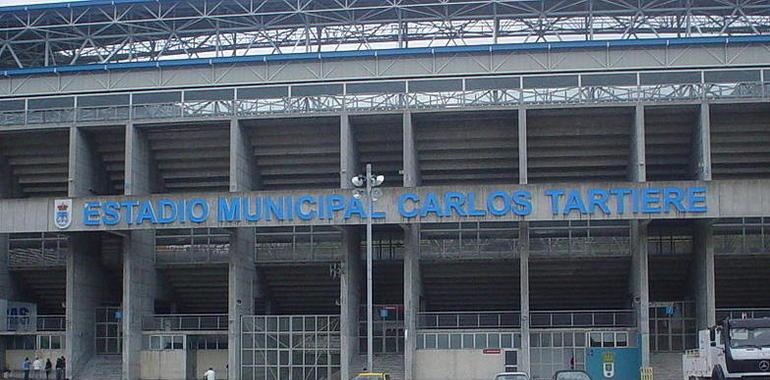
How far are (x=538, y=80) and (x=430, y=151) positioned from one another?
271 inches

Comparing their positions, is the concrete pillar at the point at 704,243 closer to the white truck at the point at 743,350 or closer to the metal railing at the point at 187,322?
the white truck at the point at 743,350

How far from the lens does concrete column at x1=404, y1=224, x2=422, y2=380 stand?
2064 inches

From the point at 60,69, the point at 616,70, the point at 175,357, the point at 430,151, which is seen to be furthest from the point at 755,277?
the point at 60,69

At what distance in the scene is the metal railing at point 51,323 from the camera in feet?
194

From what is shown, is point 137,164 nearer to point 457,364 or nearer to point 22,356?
point 22,356

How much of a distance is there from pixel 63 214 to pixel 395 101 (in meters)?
17.5

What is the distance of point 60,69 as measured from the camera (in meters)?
59.0

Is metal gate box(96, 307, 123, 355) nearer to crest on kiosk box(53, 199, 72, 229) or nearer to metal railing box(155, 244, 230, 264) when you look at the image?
metal railing box(155, 244, 230, 264)

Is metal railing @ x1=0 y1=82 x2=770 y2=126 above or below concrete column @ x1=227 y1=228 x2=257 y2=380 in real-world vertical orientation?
above

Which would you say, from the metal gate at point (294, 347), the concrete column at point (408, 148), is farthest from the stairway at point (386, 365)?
the concrete column at point (408, 148)

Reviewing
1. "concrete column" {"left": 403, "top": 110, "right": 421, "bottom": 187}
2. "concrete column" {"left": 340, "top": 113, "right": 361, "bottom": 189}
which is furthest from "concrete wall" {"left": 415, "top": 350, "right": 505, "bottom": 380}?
"concrete column" {"left": 340, "top": 113, "right": 361, "bottom": 189}

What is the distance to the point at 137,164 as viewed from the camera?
55594 mm

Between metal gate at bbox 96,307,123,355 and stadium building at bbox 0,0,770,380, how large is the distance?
0.12 m

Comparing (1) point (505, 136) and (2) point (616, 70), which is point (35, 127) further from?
(2) point (616, 70)
